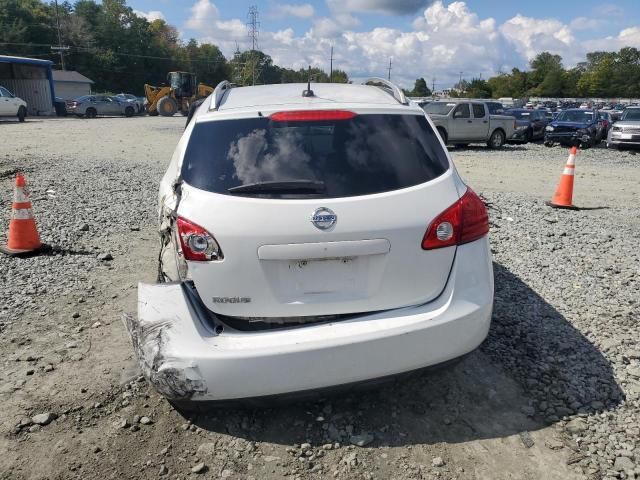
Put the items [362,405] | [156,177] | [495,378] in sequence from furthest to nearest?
[156,177]
[495,378]
[362,405]

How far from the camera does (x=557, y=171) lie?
14.7m

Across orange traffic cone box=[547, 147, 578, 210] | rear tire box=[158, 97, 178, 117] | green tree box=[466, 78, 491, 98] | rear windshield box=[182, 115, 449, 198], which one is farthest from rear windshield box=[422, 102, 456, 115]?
green tree box=[466, 78, 491, 98]

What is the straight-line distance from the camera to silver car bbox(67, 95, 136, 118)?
3894 cm

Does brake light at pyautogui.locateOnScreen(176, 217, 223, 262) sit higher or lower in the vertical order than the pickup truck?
higher

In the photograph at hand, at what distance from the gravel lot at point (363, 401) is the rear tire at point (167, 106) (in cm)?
3448

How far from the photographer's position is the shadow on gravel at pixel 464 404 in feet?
9.36

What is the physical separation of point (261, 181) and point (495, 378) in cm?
199

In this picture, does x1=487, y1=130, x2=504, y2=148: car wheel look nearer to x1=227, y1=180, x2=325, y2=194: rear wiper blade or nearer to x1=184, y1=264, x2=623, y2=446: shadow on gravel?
x1=184, y1=264, x2=623, y2=446: shadow on gravel

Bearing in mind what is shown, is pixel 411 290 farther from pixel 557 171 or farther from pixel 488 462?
pixel 557 171

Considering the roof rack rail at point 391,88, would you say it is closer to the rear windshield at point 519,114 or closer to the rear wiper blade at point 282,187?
the rear wiper blade at point 282,187

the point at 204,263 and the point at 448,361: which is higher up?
the point at 204,263

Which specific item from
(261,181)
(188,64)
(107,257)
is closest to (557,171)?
(107,257)

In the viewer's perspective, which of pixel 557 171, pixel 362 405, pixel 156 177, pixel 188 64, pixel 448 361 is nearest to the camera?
pixel 448 361

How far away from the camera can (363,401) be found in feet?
10.2
